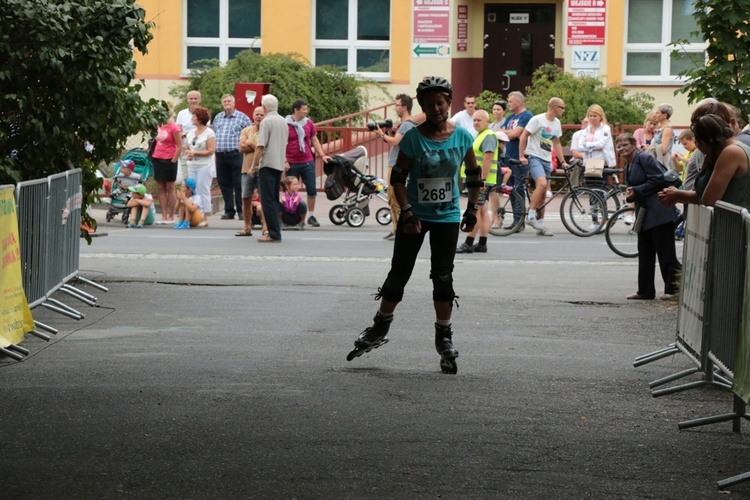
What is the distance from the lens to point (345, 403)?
7.48 meters

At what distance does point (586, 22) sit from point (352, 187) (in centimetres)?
1101

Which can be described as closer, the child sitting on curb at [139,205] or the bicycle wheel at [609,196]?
the bicycle wheel at [609,196]

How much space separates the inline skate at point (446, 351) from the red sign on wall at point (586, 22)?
2237cm

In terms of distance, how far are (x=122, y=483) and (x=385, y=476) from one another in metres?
1.18

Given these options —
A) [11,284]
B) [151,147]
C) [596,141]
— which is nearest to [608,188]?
[596,141]

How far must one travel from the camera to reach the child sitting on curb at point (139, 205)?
69.1ft

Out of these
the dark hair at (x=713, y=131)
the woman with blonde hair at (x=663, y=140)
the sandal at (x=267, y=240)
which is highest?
the dark hair at (x=713, y=131)

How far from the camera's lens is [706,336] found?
7672 millimetres

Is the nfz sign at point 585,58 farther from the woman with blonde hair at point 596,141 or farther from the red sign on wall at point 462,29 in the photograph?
the woman with blonde hair at point 596,141

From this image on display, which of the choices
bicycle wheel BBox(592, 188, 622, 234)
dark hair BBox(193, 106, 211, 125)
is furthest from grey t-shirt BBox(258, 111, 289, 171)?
bicycle wheel BBox(592, 188, 622, 234)

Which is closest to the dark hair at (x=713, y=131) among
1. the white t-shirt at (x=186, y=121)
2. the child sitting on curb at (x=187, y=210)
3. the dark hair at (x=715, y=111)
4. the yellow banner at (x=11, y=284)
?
the dark hair at (x=715, y=111)

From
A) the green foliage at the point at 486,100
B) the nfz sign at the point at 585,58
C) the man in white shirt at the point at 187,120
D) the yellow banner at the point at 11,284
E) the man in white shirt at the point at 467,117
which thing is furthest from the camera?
the nfz sign at the point at 585,58

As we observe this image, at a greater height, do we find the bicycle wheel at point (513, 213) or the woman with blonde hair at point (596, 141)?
the woman with blonde hair at point (596, 141)

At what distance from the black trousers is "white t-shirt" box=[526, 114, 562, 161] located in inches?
279
